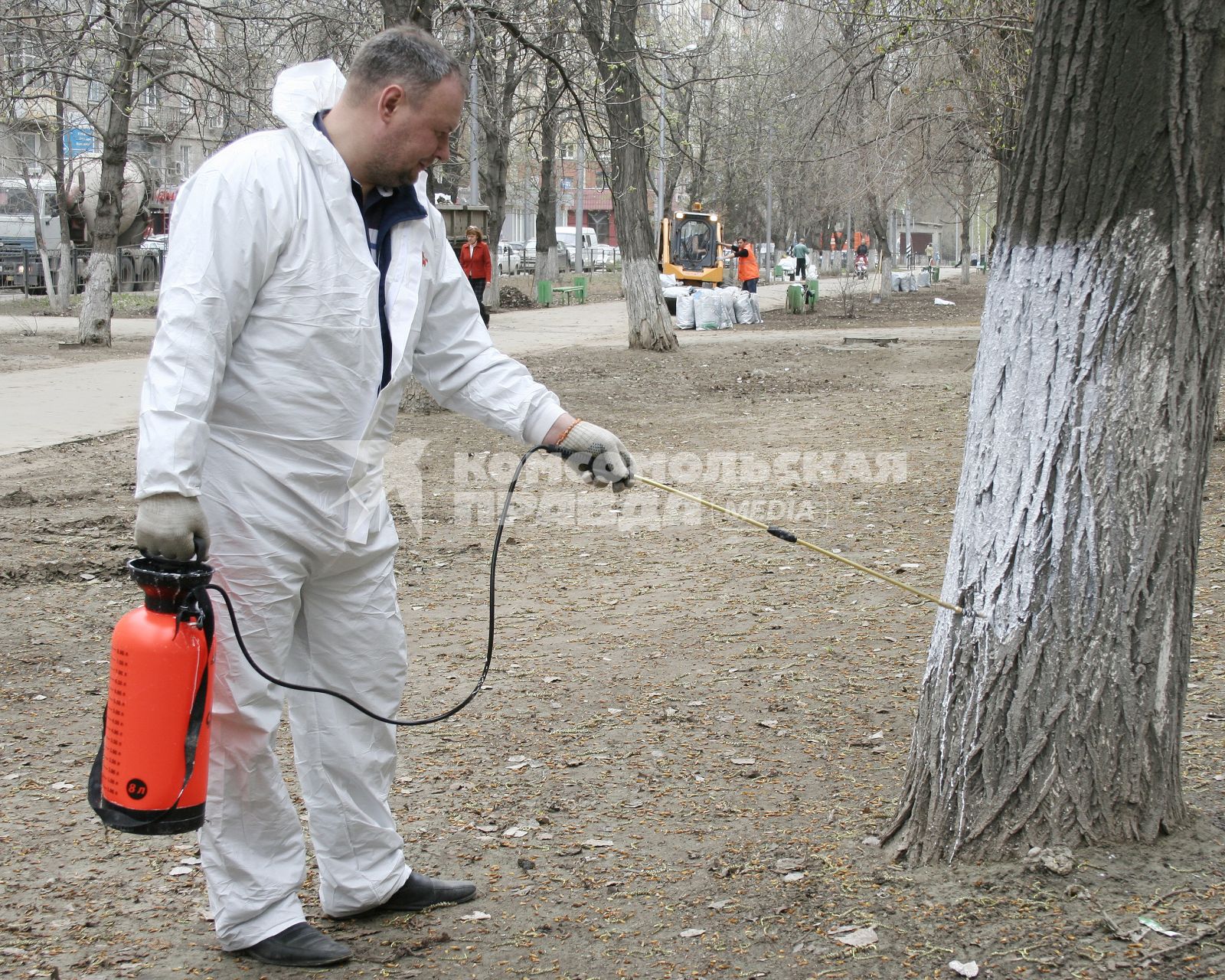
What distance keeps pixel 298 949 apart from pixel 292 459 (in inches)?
42.6

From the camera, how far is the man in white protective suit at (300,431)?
2.43m

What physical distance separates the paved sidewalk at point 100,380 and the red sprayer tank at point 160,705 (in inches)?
308

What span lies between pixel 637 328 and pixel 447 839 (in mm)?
15001

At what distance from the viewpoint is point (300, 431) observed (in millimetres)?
2568

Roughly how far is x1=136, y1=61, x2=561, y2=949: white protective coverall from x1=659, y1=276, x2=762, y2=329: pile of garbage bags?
69.4 ft

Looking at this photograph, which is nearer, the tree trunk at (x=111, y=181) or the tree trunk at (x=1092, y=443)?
the tree trunk at (x=1092, y=443)

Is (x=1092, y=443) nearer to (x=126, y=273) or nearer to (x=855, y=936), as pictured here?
(x=855, y=936)

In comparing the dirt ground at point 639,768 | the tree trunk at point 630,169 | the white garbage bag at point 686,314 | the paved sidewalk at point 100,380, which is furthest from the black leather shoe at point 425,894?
the white garbage bag at point 686,314

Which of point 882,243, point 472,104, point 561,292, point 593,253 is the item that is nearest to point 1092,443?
point 472,104

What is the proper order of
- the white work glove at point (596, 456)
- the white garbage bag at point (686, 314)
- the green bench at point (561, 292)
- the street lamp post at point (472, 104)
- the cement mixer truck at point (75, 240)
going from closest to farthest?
the white work glove at point (596, 456) → the street lamp post at point (472, 104) → the white garbage bag at point (686, 314) → the cement mixer truck at point (75, 240) → the green bench at point (561, 292)

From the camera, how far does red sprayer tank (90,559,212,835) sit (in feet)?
7.84

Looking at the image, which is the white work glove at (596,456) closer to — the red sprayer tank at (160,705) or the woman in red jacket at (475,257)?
the red sprayer tank at (160,705)

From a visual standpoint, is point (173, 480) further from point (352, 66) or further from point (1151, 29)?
point (1151, 29)

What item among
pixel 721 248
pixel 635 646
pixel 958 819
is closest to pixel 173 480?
pixel 958 819
